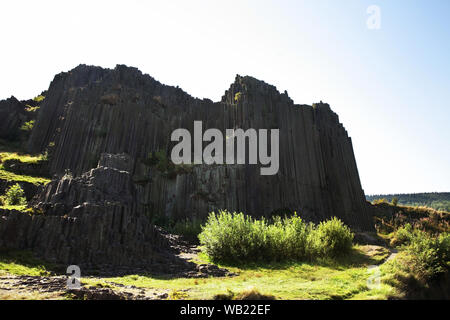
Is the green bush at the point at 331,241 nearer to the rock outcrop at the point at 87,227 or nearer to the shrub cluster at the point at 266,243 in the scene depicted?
the shrub cluster at the point at 266,243

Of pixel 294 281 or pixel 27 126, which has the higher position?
pixel 27 126

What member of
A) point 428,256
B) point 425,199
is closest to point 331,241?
point 428,256

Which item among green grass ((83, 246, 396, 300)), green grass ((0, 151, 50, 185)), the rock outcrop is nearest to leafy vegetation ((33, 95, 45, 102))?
green grass ((0, 151, 50, 185))

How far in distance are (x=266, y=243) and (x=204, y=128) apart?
2202 centimetres

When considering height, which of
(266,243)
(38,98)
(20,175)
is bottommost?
(266,243)

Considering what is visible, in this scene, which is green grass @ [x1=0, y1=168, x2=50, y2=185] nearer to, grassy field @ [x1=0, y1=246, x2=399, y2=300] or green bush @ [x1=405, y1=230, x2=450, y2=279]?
grassy field @ [x1=0, y1=246, x2=399, y2=300]

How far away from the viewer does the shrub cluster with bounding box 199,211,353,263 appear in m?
15.3

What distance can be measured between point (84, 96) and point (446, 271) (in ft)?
127

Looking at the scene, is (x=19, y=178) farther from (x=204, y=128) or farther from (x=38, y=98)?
(x=38, y=98)

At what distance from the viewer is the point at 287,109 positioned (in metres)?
37.6

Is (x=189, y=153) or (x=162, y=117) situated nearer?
(x=189, y=153)

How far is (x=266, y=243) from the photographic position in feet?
51.1
